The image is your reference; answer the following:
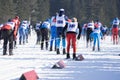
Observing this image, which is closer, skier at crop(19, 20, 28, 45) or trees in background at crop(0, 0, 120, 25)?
skier at crop(19, 20, 28, 45)

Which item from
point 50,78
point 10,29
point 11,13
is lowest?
point 50,78

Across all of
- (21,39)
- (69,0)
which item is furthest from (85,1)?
(21,39)

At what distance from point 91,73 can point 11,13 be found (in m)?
61.6

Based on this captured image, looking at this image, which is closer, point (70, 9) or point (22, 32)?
point (22, 32)

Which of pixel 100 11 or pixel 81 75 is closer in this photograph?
pixel 81 75

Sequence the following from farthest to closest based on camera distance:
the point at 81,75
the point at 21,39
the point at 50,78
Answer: the point at 21,39 < the point at 81,75 < the point at 50,78

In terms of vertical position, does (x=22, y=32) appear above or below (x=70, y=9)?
below

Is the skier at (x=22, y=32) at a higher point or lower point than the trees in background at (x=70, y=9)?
lower

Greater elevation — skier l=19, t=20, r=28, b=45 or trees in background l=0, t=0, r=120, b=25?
trees in background l=0, t=0, r=120, b=25

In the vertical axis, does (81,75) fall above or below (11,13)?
below

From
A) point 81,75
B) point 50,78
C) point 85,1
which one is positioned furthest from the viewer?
point 85,1

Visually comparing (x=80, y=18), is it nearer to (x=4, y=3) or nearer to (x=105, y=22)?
(x=105, y=22)

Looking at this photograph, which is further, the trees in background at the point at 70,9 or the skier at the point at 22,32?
the trees in background at the point at 70,9

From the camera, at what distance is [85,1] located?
Answer: 106688 millimetres
